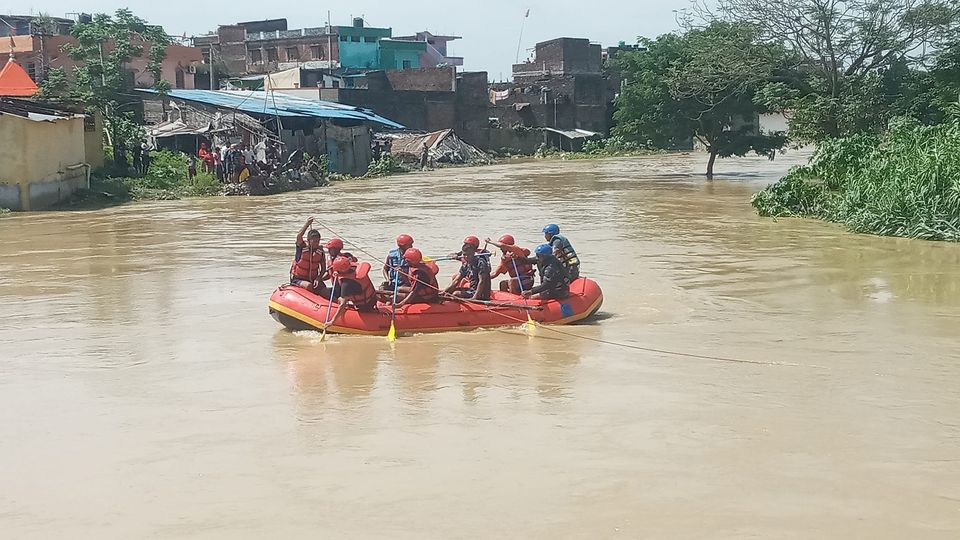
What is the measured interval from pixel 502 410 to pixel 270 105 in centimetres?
2941

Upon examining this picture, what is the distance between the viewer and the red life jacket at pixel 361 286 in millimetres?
11350

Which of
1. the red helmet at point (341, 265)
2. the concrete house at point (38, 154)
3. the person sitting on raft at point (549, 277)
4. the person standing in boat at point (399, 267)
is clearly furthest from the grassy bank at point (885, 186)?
the concrete house at point (38, 154)

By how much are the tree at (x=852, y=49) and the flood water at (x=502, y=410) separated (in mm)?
9379

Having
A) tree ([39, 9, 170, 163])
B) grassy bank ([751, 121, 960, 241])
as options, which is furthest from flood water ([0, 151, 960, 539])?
tree ([39, 9, 170, 163])

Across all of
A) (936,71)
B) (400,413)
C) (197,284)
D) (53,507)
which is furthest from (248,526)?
(936,71)

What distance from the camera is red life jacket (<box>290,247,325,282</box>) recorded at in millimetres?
12258

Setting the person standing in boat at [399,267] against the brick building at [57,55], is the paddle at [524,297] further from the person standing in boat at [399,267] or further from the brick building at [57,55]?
the brick building at [57,55]

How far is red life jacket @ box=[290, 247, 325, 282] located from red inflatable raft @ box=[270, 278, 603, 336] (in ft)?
1.03

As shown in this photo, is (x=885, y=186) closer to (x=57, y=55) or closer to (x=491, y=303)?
(x=491, y=303)

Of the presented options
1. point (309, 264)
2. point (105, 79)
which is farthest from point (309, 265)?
point (105, 79)

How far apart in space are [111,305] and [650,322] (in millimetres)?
6837

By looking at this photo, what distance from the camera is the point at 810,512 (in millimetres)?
6418

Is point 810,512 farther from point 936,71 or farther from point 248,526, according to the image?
point 936,71

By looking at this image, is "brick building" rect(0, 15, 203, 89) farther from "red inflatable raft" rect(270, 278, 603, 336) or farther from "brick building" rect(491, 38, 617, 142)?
"red inflatable raft" rect(270, 278, 603, 336)
